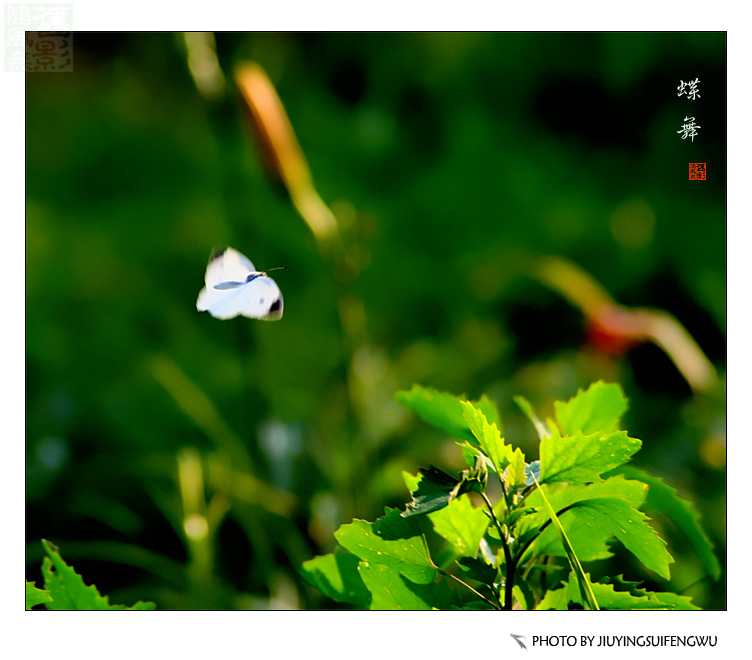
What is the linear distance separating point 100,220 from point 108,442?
0.52 meters

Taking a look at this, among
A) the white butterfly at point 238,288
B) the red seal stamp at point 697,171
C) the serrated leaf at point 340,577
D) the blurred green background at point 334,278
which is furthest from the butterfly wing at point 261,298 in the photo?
the red seal stamp at point 697,171

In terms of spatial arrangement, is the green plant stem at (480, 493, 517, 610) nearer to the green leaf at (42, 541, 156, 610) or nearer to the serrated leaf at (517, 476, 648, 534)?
the serrated leaf at (517, 476, 648, 534)

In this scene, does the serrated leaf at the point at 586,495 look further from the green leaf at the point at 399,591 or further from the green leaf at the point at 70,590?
the green leaf at the point at 70,590

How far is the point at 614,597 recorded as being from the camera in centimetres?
27

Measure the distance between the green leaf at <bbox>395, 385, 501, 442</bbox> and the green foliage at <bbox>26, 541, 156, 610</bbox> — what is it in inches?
5.7

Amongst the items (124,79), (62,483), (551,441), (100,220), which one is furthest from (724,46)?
(124,79)

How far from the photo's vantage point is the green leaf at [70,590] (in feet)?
1.02

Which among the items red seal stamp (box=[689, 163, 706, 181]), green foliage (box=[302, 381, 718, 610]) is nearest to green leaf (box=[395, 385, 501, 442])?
green foliage (box=[302, 381, 718, 610])

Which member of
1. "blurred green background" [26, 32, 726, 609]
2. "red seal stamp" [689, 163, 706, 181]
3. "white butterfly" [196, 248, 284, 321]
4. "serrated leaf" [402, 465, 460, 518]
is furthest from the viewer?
"red seal stamp" [689, 163, 706, 181]

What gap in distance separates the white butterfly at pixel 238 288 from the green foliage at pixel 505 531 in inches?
3.5

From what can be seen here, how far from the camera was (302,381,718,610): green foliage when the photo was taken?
0.87 ft

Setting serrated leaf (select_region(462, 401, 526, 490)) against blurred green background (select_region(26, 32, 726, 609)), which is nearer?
serrated leaf (select_region(462, 401, 526, 490))
